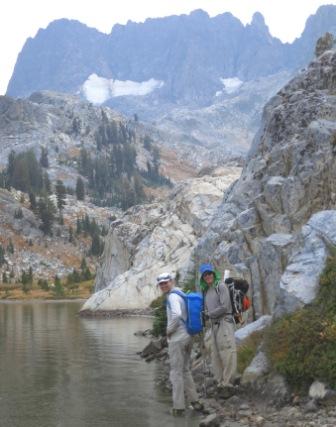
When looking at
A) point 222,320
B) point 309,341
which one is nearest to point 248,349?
point 222,320

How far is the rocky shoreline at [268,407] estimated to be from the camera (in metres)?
14.2

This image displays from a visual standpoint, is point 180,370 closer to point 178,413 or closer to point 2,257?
point 178,413

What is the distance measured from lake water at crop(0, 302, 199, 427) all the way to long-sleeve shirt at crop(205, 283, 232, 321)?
284cm

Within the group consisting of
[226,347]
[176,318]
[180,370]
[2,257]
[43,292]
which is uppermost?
[2,257]

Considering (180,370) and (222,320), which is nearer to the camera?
(180,370)

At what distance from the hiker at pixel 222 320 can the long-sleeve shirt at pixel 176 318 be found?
1.22 meters

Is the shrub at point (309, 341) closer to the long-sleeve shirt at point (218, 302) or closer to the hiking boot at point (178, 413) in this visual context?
the long-sleeve shirt at point (218, 302)

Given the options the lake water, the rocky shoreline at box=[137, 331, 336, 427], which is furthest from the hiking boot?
the rocky shoreline at box=[137, 331, 336, 427]

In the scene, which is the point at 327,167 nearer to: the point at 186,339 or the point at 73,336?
the point at 186,339

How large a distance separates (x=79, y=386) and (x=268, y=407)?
812cm

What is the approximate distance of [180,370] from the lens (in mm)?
16391

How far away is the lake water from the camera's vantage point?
16.4 meters

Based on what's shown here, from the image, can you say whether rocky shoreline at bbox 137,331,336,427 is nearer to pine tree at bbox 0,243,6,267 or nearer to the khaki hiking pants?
the khaki hiking pants

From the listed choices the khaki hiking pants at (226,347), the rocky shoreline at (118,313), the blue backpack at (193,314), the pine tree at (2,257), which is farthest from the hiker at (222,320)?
the pine tree at (2,257)
